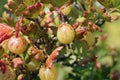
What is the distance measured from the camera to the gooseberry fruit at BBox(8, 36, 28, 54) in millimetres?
1600

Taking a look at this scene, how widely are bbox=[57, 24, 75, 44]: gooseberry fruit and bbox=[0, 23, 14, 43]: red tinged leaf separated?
0.70ft

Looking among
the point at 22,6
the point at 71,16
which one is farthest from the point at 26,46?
the point at 71,16

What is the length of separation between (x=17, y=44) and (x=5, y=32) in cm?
9

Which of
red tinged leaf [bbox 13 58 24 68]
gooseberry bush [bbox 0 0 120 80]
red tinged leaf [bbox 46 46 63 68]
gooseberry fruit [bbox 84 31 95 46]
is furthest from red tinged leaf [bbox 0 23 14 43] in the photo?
gooseberry fruit [bbox 84 31 95 46]

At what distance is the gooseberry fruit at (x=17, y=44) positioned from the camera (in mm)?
1600

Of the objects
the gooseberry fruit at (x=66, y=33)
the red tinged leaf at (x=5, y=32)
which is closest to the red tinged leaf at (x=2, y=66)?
the red tinged leaf at (x=5, y=32)

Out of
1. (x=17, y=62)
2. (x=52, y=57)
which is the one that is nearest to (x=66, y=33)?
(x=52, y=57)

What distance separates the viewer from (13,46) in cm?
161

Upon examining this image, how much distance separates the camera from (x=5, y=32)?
1637 mm

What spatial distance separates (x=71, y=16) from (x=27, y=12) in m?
0.36

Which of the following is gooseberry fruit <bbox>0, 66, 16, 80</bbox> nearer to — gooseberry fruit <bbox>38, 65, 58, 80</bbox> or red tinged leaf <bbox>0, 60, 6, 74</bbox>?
red tinged leaf <bbox>0, 60, 6, 74</bbox>

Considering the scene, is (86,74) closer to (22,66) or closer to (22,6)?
(22,66)

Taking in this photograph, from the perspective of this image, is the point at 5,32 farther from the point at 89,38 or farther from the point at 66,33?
the point at 89,38

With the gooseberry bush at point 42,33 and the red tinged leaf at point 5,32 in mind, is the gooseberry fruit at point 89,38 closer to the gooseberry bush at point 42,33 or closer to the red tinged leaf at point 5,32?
the gooseberry bush at point 42,33
